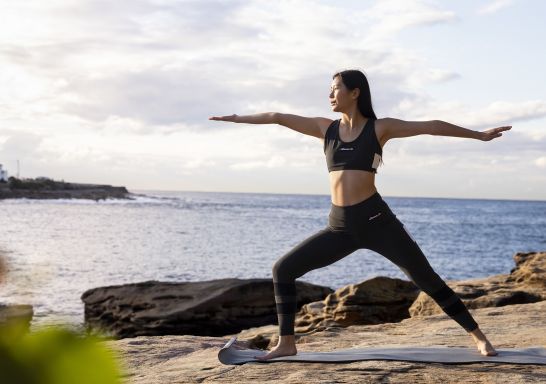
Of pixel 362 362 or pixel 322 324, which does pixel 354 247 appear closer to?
pixel 362 362

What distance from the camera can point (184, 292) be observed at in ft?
45.2

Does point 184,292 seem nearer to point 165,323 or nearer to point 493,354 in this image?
point 165,323

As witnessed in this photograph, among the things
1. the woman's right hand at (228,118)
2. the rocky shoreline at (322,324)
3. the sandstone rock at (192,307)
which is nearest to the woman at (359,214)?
the rocky shoreline at (322,324)

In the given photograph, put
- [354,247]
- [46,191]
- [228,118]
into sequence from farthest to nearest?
[46,191]
[228,118]
[354,247]

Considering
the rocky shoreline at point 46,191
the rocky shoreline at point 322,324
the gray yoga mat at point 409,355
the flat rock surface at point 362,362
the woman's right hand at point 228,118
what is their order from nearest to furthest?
the flat rock surface at point 362,362 < the rocky shoreline at point 322,324 < the gray yoga mat at point 409,355 < the woman's right hand at point 228,118 < the rocky shoreline at point 46,191

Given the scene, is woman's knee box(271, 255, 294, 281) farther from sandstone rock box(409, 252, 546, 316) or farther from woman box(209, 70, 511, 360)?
sandstone rock box(409, 252, 546, 316)

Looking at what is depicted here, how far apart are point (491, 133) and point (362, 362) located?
1950 mm

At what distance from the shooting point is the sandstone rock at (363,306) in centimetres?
1021

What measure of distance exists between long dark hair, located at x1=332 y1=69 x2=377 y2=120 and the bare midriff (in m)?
0.48

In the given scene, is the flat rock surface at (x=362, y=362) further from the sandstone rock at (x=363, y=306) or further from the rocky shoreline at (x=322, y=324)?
the sandstone rock at (x=363, y=306)

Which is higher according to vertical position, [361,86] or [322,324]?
[361,86]

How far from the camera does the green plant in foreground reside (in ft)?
2.19

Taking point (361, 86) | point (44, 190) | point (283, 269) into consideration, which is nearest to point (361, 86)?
point (361, 86)

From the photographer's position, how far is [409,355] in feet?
17.3
